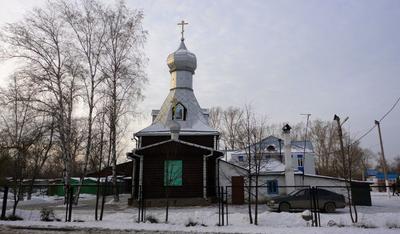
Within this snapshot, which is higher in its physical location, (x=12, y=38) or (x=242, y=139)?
(x=12, y=38)

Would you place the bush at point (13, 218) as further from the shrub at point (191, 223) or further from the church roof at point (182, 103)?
the church roof at point (182, 103)

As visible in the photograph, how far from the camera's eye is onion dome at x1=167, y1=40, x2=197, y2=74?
27109 mm

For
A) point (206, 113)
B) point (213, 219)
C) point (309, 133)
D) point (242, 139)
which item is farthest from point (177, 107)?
point (309, 133)

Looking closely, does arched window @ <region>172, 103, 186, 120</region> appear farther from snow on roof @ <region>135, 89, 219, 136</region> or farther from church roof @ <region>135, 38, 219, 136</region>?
snow on roof @ <region>135, 89, 219, 136</region>

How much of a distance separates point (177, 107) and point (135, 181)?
7529 millimetres

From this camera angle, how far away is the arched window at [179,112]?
25.3 meters

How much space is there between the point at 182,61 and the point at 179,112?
4.80 metres

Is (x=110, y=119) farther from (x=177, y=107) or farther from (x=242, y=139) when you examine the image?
(x=242, y=139)

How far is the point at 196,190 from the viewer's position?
19828 millimetres

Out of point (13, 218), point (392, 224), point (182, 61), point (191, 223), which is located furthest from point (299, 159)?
point (13, 218)

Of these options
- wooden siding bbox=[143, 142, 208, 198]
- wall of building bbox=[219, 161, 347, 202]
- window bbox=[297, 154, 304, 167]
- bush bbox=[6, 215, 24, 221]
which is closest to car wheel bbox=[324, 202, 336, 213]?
wall of building bbox=[219, 161, 347, 202]

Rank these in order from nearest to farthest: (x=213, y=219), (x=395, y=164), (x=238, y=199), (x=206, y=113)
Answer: (x=213, y=219) → (x=238, y=199) → (x=206, y=113) → (x=395, y=164)

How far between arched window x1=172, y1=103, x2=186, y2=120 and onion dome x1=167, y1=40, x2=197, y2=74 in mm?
3958

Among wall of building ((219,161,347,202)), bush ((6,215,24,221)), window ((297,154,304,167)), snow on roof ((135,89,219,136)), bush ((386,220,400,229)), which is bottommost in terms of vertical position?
bush ((6,215,24,221))
